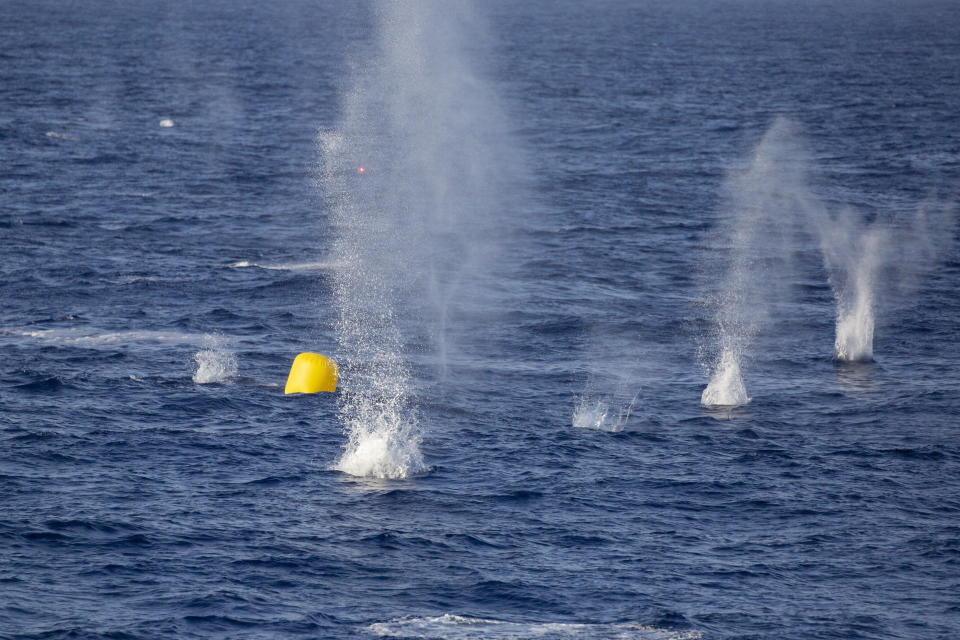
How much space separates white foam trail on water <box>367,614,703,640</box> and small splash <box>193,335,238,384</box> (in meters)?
22.5

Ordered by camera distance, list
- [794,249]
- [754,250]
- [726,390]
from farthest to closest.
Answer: [794,249], [754,250], [726,390]

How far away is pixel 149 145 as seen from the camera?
4643 inches

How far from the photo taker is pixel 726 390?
182ft

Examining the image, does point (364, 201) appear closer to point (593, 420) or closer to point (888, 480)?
point (593, 420)

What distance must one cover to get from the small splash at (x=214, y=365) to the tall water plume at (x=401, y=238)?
4.57 meters

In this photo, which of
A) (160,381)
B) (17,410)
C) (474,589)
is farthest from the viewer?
(160,381)

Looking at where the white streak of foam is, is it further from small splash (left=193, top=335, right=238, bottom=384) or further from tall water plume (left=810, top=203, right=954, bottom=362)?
tall water plume (left=810, top=203, right=954, bottom=362)

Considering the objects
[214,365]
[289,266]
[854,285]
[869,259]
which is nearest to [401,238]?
[289,266]

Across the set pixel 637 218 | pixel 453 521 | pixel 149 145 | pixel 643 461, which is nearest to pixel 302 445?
pixel 453 521

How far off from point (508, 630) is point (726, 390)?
22146 mm

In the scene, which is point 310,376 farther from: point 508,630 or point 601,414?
point 508,630

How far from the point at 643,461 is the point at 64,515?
18.9 metres

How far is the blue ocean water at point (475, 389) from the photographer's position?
38.2 meters

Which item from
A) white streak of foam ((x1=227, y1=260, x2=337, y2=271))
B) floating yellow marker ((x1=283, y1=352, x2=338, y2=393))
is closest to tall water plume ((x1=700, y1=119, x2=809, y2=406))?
floating yellow marker ((x1=283, y1=352, x2=338, y2=393))
